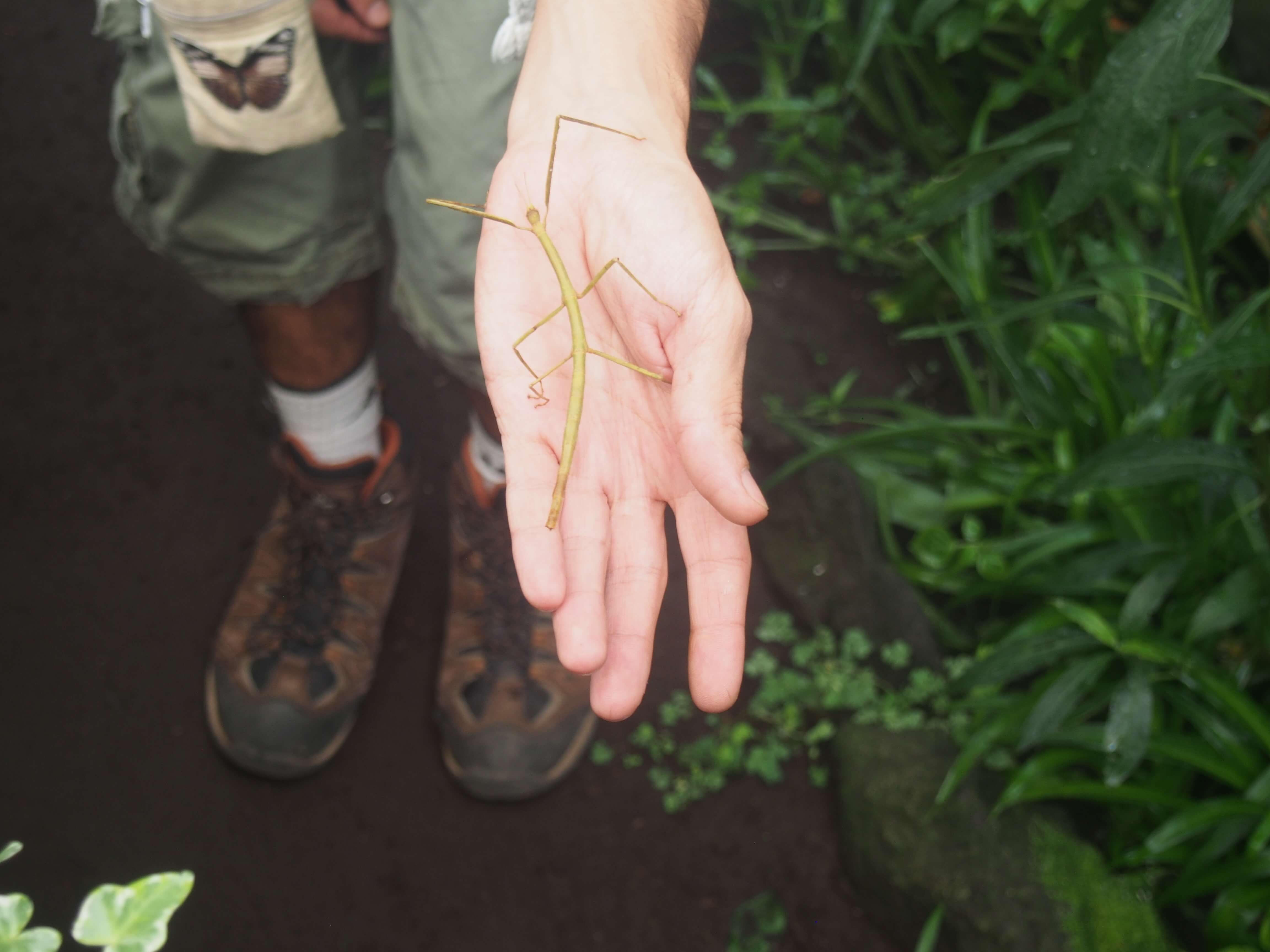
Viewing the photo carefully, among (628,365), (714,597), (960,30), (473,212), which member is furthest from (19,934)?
(960,30)

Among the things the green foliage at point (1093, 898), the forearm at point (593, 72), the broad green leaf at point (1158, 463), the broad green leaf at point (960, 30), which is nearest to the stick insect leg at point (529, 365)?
the forearm at point (593, 72)

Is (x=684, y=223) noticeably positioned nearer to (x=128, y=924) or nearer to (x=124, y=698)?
(x=128, y=924)

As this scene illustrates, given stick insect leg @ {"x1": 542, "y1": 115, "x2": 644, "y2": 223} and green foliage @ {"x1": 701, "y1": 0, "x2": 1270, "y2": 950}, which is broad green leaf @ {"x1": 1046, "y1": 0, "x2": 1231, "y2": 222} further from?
stick insect leg @ {"x1": 542, "y1": 115, "x2": 644, "y2": 223}

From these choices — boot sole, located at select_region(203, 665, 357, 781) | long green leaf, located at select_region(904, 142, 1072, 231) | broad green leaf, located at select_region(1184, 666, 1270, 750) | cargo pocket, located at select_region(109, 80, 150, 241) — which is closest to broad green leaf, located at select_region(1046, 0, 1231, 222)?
long green leaf, located at select_region(904, 142, 1072, 231)

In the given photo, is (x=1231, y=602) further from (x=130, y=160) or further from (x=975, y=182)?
(x=130, y=160)

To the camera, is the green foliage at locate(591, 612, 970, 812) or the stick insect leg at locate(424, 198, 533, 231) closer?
the stick insect leg at locate(424, 198, 533, 231)

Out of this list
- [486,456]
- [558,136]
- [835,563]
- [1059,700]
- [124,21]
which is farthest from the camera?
[835,563]
